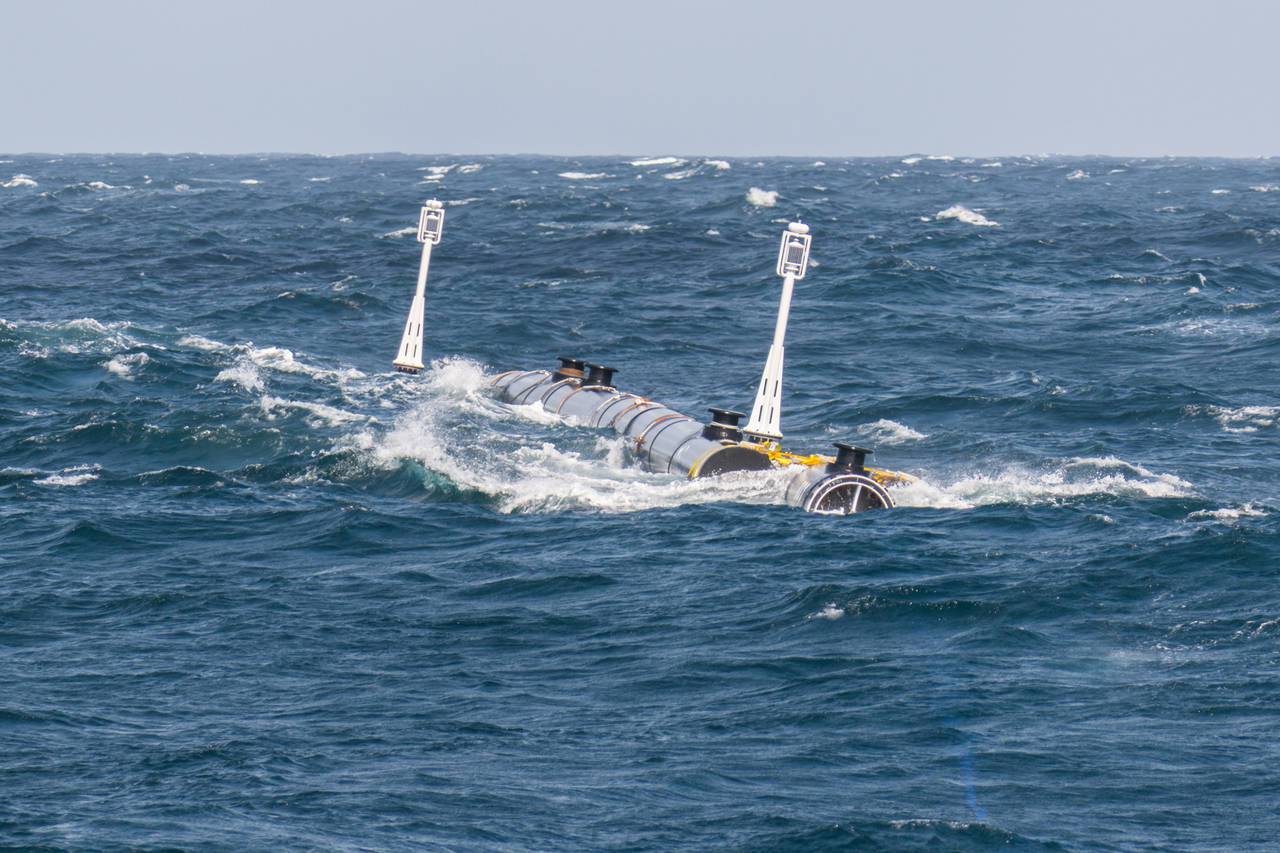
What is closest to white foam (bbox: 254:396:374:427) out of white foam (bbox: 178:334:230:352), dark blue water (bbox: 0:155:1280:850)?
dark blue water (bbox: 0:155:1280:850)

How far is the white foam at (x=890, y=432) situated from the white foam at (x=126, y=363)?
24.8 meters

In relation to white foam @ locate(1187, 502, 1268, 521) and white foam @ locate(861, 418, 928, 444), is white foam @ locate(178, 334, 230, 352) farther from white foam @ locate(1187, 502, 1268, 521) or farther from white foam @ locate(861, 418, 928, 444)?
white foam @ locate(1187, 502, 1268, 521)

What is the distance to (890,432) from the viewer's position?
49438 mm

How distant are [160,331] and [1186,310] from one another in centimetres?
4179

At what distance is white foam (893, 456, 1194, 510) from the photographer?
1571 inches

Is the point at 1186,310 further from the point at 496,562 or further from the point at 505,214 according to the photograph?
the point at 505,214

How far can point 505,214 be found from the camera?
363 feet

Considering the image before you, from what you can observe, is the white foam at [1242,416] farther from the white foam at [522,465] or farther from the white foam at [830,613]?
the white foam at [830,613]

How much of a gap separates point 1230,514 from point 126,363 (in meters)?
37.0

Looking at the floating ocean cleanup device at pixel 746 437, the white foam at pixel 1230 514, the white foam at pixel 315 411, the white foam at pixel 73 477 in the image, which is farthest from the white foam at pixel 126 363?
the white foam at pixel 1230 514

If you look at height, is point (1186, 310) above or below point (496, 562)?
above

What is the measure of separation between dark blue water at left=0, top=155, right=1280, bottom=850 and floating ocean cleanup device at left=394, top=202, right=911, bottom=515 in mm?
733

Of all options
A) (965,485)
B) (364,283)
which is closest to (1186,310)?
(965,485)

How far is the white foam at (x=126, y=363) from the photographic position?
56.2 metres
